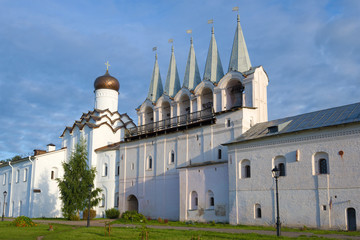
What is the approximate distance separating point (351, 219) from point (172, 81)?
20.2m

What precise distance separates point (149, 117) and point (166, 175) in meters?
8.42

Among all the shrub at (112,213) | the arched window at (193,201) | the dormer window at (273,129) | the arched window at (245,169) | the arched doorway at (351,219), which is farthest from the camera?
the shrub at (112,213)

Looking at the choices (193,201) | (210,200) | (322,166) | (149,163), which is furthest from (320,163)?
(149,163)

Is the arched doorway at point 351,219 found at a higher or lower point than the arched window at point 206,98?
lower

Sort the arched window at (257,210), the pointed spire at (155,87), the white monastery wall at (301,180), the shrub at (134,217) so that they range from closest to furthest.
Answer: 1. the white monastery wall at (301,180)
2. the arched window at (257,210)
3. the shrub at (134,217)
4. the pointed spire at (155,87)

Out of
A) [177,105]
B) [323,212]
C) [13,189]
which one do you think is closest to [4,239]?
[323,212]

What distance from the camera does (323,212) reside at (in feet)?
60.2

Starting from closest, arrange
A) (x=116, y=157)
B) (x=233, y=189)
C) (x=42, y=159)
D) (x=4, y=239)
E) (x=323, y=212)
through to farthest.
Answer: (x=4, y=239) → (x=323, y=212) → (x=233, y=189) → (x=116, y=157) → (x=42, y=159)

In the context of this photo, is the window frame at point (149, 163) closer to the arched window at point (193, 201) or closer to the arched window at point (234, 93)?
the arched window at point (193, 201)

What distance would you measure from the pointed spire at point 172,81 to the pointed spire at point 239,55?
6658 mm

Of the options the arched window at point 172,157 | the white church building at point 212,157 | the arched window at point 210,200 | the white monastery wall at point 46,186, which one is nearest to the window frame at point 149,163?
the white church building at point 212,157

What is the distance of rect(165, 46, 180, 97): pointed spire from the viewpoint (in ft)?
109

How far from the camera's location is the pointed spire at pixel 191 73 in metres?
31.1

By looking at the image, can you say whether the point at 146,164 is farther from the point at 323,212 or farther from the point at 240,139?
the point at 323,212
